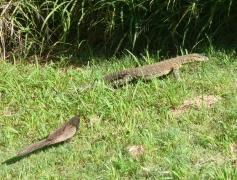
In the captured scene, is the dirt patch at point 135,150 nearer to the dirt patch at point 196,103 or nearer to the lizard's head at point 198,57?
the dirt patch at point 196,103

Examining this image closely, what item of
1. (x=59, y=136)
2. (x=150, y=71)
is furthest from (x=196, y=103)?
(x=59, y=136)

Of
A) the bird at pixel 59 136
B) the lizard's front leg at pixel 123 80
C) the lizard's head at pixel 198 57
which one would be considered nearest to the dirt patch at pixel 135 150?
the bird at pixel 59 136

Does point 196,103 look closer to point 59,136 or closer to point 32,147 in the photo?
point 59,136

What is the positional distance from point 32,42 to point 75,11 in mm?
759

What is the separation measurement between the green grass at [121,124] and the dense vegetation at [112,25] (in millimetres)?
460

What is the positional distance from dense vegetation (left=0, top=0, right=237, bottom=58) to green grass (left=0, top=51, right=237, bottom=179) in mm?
460

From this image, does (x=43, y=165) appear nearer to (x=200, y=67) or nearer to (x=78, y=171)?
(x=78, y=171)

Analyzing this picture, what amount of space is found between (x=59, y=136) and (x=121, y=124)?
0.72m

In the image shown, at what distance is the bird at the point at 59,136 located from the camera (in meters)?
5.14

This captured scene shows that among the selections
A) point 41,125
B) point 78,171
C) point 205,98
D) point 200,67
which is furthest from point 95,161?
point 200,67

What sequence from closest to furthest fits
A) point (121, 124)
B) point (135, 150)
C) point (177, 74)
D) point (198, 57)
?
point (135, 150)
point (121, 124)
point (177, 74)
point (198, 57)

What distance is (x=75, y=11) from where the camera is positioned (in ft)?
24.7

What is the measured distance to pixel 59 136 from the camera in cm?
521

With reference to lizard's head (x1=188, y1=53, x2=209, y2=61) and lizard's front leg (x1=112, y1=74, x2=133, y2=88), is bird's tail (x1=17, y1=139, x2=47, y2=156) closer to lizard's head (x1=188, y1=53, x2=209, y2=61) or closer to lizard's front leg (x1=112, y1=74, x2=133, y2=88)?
lizard's front leg (x1=112, y1=74, x2=133, y2=88)
